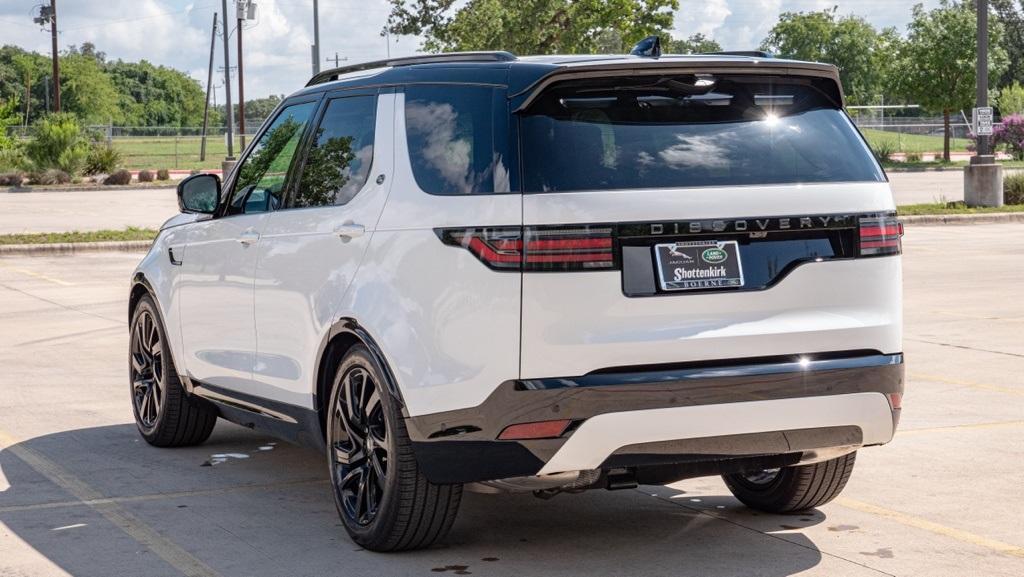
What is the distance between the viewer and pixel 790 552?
229 inches

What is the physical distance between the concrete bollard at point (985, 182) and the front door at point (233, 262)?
24.7 meters

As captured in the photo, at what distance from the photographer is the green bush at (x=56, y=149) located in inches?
1906

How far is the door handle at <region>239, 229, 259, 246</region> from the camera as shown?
682cm

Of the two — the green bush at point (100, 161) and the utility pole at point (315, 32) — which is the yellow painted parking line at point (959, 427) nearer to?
the utility pole at point (315, 32)

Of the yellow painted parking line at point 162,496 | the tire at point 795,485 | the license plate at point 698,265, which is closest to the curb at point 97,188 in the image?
the yellow painted parking line at point 162,496

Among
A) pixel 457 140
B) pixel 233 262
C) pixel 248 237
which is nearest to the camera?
pixel 457 140

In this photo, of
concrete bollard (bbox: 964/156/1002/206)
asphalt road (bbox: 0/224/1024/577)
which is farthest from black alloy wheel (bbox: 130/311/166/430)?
concrete bollard (bbox: 964/156/1002/206)

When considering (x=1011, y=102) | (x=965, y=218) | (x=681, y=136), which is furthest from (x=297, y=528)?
(x=1011, y=102)

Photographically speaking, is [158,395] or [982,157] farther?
[982,157]

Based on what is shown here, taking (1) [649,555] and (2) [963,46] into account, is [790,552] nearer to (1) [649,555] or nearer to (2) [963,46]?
(1) [649,555]

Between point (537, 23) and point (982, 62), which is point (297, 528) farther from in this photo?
point (537, 23)

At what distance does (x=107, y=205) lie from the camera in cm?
3669

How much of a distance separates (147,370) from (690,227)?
417 cm

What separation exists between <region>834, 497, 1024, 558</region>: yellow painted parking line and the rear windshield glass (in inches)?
60.5
